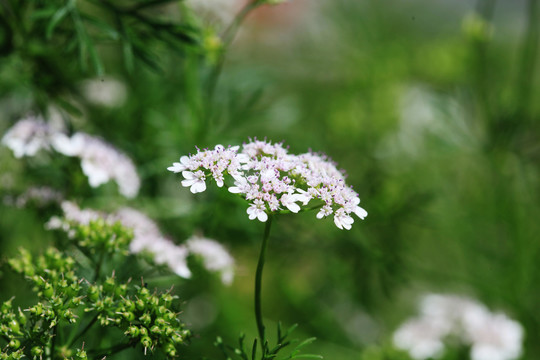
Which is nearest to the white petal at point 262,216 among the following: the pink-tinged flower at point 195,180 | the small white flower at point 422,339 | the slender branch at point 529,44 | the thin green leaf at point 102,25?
the pink-tinged flower at point 195,180

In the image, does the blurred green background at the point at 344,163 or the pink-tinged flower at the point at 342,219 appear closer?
the pink-tinged flower at the point at 342,219

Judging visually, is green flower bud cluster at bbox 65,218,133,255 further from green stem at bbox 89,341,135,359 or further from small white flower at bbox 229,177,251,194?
small white flower at bbox 229,177,251,194

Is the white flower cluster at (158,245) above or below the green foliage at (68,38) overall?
below

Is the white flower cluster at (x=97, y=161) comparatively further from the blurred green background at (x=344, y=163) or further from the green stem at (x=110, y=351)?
the green stem at (x=110, y=351)

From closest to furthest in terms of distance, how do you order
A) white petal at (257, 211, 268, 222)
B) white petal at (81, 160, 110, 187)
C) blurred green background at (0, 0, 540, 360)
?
1. white petal at (257, 211, 268, 222)
2. white petal at (81, 160, 110, 187)
3. blurred green background at (0, 0, 540, 360)

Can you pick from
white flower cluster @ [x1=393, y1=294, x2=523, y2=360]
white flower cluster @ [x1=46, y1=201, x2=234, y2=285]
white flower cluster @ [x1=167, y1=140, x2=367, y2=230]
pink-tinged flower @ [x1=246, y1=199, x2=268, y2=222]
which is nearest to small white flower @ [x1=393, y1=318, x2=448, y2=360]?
white flower cluster @ [x1=393, y1=294, x2=523, y2=360]

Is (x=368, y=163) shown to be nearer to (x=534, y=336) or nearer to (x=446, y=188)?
(x=446, y=188)

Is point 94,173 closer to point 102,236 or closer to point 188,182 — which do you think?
point 102,236

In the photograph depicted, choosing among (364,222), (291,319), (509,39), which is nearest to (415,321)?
(364,222)
